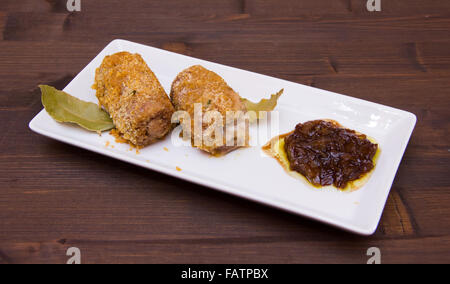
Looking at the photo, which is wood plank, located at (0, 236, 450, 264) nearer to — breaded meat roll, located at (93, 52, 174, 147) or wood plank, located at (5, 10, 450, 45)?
breaded meat roll, located at (93, 52, 174, 147)

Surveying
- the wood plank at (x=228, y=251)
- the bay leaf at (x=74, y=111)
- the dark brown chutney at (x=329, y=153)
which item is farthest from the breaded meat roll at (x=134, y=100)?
the dark brown chutney at (x=329, y=153)

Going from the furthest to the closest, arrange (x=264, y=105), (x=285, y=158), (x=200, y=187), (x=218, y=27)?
(x=218, y=27) → (x=264, y=105) → (x=285, y=158) → (x=200, y=187)

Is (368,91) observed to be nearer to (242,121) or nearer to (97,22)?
(242,121)

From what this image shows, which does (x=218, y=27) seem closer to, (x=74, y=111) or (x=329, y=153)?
(x=74, y=111)

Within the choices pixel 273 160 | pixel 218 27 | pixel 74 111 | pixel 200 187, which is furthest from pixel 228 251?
pixel 218 27

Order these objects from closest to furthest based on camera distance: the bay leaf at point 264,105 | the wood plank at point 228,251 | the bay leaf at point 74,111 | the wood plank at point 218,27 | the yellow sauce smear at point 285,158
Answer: the wood plank at point 228,251 < the yellow sauce smear at point 285,158 < the bay leaf at point 74,111 < the bay leaf at point 264,105 < the wood plank at point 218,27

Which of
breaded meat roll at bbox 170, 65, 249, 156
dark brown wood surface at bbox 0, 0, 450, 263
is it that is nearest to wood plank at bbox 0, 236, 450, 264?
dark brown wood surface at bbox 0, 0, 450, 263

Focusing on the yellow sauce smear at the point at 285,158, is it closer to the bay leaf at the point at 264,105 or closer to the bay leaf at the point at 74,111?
the bay leaf at the point at 264,105
